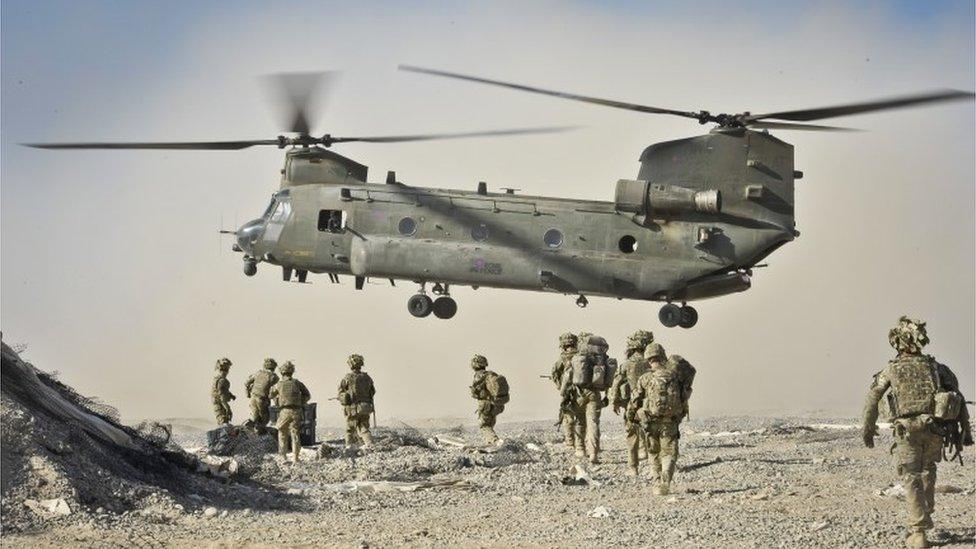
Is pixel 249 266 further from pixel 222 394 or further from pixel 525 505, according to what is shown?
pixel 525 505

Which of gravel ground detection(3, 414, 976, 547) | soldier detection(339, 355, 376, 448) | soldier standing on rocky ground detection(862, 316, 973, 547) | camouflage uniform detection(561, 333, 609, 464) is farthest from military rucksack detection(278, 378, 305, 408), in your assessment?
soldier standing on rocky ground detection(862, 316, 973, 547)

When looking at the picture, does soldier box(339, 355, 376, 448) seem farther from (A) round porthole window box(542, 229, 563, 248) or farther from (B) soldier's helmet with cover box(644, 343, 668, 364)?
(B) soldier's helmet with cover box(644, 343, 668, 364)

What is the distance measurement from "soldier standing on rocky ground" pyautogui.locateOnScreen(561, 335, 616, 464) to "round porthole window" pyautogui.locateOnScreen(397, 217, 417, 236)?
16.0ft

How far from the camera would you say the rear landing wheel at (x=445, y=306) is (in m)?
23.2

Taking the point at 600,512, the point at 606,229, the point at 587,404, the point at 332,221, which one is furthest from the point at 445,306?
the point at 600,512

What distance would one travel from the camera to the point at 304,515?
42.4ft

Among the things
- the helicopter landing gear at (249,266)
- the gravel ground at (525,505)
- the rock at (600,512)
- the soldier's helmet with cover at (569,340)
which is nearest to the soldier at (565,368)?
the soldier's helmet with cover at (569,340)

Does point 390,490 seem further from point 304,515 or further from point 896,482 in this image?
point 896,482

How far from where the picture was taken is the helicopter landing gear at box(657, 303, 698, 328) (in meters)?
22.3

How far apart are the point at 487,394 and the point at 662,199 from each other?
13.2 ft

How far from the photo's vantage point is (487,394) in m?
20.7

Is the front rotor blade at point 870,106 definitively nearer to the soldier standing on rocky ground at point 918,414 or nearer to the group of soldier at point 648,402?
the group of soldier at point 648,402

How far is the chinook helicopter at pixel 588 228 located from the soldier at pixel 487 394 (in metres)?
2.06

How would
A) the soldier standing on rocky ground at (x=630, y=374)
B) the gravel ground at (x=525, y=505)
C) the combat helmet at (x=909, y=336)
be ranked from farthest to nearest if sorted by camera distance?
the soldier standing on rocky ground at (x=630, y=374)
the gravel ground at (x=525, y=505)
the combat helmet at (x=909, y=336)
